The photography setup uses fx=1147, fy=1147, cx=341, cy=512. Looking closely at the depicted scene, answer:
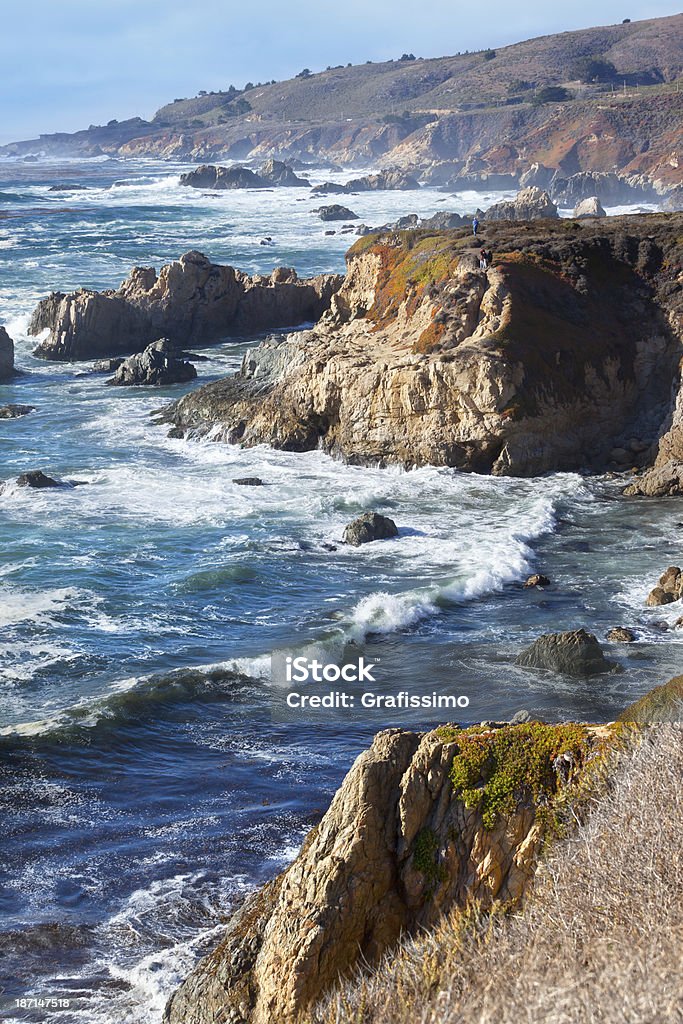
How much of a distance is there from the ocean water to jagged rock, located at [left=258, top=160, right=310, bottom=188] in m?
114

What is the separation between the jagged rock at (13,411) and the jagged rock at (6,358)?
5645 millimetres

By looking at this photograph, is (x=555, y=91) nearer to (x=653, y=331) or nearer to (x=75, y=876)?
(x=653, y=331)

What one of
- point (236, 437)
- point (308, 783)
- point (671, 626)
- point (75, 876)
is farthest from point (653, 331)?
point (75, 876)

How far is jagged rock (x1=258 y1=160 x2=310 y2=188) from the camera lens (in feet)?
488

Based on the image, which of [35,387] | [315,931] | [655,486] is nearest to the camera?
[315,931]

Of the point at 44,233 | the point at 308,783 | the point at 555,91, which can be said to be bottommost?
the point at 308,783

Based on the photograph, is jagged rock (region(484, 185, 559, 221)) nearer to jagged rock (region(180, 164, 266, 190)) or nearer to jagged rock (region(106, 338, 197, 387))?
jagged rock (region(106, 338, 197, 387))

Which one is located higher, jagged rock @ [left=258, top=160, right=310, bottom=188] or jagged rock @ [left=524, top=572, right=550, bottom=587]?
jagged rock @ [left=258, top=160, right=310, bottom=188]

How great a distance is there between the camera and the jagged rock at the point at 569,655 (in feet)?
64.7

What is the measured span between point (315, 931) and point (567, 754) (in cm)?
267

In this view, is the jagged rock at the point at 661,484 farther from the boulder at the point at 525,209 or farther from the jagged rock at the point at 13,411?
the boulder at the point at 525,209

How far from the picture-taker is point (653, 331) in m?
35.1

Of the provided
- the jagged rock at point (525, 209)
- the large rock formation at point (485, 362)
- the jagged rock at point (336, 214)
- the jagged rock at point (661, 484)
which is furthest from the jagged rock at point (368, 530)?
the jagged rock at point (336, 214)

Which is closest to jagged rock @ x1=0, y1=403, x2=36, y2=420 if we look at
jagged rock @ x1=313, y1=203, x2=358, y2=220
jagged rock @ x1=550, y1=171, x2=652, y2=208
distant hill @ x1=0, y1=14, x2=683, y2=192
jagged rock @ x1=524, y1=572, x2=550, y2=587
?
jagged rock @ x1=524, y1=572, x2=550, y2=587
